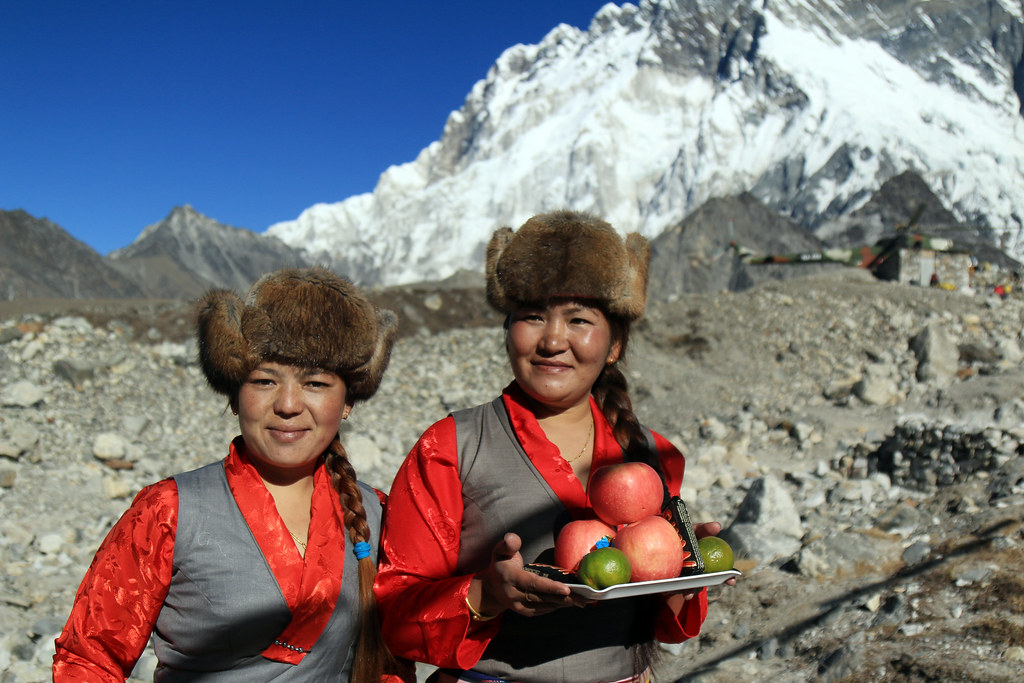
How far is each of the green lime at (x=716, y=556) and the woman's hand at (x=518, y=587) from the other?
12.9 inches

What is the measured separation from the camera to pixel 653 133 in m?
78.8

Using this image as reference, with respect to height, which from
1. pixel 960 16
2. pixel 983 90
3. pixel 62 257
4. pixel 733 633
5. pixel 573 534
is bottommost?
pixel 62 257

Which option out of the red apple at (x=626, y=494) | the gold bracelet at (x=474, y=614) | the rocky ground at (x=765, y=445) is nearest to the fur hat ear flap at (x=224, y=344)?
the gold bracelet at (x=474, y=614)

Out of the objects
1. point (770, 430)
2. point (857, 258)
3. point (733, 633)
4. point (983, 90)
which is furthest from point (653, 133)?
point (733, 633)

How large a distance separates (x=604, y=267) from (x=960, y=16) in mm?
96878

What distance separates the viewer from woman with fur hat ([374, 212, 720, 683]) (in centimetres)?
157

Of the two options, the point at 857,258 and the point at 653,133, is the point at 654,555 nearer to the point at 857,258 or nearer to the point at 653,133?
the point at 857,258

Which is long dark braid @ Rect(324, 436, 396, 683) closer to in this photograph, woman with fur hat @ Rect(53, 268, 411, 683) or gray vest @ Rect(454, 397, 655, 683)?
woman with fur hat @ Rect(53, 268, 411, 683)

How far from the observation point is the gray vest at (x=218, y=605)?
1572 millimetres

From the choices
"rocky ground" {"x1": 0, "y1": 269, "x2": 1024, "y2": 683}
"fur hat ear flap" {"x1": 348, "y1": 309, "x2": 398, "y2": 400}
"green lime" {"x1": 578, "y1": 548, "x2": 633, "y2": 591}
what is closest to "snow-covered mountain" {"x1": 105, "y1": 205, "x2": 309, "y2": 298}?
"rocky ground" {"x1": 0, "y1": 269, "x2": 1024, "y2": 683}

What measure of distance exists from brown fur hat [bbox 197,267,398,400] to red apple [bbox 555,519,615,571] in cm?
69

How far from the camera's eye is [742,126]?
71438 millimetres

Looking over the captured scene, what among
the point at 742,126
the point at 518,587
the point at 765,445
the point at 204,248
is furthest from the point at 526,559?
the point at 742,126

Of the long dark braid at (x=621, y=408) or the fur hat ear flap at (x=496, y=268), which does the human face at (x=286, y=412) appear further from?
the long dark braid at (x=621, y=408)
